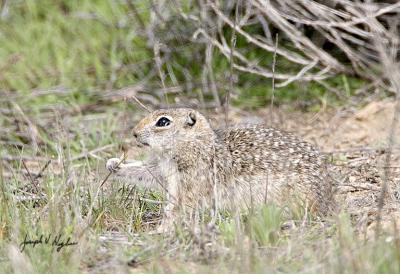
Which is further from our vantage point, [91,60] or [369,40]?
[91,60]

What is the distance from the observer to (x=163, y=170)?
5371 millimetres

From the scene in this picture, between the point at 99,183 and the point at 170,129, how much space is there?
0.61 m

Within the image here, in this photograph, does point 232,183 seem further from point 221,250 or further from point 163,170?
point 221,250

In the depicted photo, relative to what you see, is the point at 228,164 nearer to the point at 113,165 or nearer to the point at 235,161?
the point at 235,161

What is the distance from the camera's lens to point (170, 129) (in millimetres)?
5480

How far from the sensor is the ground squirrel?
5094 millimetres

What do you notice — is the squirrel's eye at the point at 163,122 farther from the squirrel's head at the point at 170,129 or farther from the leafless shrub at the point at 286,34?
the leafless shrub at the point at 286,34

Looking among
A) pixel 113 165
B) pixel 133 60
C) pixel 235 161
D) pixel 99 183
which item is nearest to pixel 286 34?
pixel 133 60

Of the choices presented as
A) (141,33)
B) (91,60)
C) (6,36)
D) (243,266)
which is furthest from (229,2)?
(243,266)

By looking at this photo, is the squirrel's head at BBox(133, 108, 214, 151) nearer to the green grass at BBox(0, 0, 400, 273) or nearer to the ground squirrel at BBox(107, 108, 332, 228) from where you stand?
the ground squirrel at BBox(107, 108, 332, 228)

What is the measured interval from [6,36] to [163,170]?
14.0ft

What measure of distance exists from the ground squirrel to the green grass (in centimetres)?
22

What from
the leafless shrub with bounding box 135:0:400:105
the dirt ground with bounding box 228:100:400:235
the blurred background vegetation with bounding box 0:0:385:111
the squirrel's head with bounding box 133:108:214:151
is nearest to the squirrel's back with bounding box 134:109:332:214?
the squirrel's head with bounding box 133:108:214:151

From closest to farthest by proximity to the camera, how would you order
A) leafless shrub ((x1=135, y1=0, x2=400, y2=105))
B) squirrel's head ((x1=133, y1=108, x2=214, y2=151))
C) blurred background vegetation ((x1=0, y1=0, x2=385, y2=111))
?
squirrel's head ((x1=133, y1=108, x2=214, y2=151)) < leafless shrub ((x1=135, y1=0, x2=400, y2=105)) < blurred background vegetation ((x1=0, y1=0, x2=385, y2=111))
